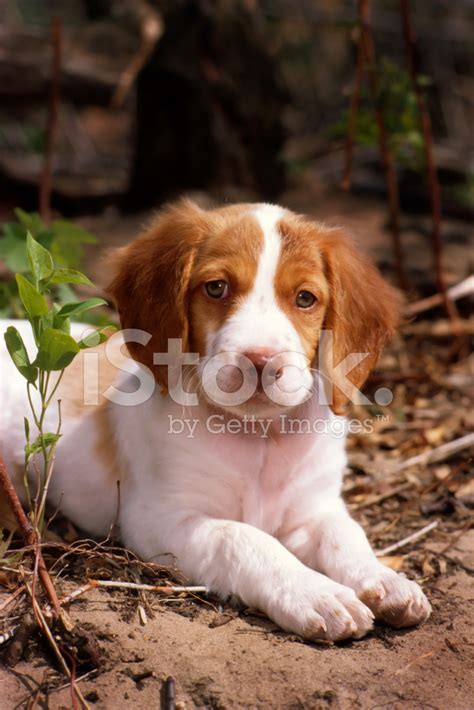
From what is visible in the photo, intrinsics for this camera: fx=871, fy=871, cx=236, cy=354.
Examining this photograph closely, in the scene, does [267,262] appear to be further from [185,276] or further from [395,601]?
[395,601]

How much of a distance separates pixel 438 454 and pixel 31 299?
120 inches

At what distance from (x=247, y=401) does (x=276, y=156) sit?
6.94 metres

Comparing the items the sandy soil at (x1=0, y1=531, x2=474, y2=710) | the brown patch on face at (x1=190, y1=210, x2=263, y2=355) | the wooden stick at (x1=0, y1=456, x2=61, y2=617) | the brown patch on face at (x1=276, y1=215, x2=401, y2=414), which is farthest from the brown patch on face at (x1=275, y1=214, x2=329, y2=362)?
the wooden stick at (x1=0, y1=456, x2=61, y2=617)

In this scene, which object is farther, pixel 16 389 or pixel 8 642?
pixel 16 389

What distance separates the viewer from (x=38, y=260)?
10.5 ft

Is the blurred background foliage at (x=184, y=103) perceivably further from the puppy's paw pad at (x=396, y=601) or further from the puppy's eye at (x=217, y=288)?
the puppy's paw pad at (x=396, y=601)

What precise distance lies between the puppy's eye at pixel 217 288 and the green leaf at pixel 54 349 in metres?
0.70

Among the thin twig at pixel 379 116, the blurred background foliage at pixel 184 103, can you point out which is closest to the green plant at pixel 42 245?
the thin twig at pixel 379 116

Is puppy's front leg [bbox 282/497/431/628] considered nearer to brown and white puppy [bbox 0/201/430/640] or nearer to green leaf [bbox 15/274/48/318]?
brown and white puppy [bbox 0/201/430/640]

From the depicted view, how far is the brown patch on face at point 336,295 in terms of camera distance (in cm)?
358

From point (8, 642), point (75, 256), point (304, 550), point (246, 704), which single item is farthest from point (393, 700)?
point (75, 256)

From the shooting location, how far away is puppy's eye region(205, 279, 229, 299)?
11.6 ft

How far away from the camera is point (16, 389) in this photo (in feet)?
14.0

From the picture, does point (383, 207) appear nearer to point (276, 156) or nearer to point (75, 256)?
point (276, 156)
